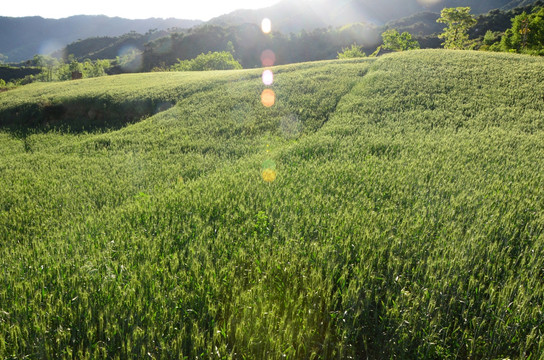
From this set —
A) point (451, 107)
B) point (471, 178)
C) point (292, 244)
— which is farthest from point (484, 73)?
point (292, 244)

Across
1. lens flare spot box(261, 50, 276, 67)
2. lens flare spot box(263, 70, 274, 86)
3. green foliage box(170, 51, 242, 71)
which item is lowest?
lens flare spot box(263, 70, 274, 86)

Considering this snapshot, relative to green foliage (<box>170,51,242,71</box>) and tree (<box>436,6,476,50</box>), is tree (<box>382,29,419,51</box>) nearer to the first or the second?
tree (<box>436,6,476,50</box>)

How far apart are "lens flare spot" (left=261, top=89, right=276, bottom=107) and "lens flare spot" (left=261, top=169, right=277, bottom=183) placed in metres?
11.4

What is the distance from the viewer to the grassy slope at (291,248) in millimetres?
2947

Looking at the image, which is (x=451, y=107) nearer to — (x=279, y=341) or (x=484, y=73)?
(x=484, y=73)

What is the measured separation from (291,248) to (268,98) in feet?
57.8

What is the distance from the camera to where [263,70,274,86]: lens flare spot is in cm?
2538

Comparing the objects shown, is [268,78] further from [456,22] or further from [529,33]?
[456,22]

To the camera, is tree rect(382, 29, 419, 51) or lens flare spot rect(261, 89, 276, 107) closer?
lens flare spot rect(261, 89, 276, 107)

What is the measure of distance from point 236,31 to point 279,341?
20238 cm

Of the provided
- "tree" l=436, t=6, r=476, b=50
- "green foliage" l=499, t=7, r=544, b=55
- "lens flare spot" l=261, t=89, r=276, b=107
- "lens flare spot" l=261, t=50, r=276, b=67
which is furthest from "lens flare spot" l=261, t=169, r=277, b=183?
"lens flare spot" l=261, t=50, r=276, b=67

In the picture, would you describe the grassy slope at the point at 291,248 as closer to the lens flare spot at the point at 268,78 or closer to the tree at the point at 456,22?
the lens flare spot at the point at 268,78

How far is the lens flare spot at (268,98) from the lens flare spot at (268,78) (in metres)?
2.81

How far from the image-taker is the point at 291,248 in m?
4.46
